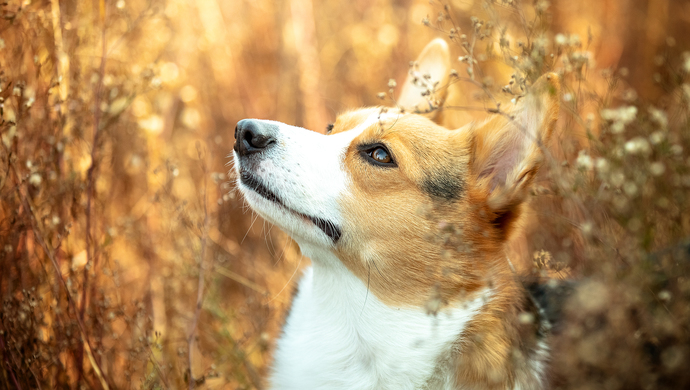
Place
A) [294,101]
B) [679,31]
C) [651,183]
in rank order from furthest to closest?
[679,31] < [294,101] < [651,183]

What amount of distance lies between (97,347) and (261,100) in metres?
3.51

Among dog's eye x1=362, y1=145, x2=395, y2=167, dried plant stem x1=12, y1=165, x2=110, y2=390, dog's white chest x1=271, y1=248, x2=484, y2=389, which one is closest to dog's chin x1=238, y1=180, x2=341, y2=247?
dog's white chest x1=271, y1=248, x2=484, y2=389


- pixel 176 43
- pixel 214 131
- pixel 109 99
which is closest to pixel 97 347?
pixel 109 99

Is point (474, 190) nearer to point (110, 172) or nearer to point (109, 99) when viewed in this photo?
point (109, 99)

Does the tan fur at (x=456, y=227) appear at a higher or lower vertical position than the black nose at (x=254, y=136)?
lower

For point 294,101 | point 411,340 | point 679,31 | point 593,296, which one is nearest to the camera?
point 593,296

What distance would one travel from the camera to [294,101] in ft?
18.6

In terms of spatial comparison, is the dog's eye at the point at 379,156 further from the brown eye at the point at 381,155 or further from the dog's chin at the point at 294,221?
the dog's chin at the point at 294,221

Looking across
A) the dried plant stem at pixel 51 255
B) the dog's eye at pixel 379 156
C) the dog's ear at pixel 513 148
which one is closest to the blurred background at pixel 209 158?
the dried plant stem at pixel 51 255

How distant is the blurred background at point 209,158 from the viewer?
2391 mm

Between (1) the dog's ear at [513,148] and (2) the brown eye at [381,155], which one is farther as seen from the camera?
(2) the brown eye at [381,155]

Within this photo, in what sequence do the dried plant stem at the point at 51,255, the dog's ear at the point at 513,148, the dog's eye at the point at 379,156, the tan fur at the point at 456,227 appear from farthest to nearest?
the dog's eye at the point at 379,156 < the dried plant stem at the point at 51,255 < the tan fur at the point at 456,227 < the dog's ear at the point at 513,148

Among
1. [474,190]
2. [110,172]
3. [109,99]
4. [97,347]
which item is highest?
[109,99]

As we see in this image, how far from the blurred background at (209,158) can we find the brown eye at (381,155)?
0.61m
